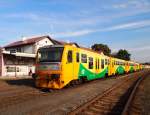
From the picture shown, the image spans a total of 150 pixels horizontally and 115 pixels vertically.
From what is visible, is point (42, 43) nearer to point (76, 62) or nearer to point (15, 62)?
point (15, 62)

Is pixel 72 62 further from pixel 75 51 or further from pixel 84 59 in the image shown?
pixel 84 59

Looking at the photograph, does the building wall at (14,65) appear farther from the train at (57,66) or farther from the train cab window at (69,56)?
the train cab window at (69,56)

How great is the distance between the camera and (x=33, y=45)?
5722 centimetres

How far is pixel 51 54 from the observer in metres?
17.8

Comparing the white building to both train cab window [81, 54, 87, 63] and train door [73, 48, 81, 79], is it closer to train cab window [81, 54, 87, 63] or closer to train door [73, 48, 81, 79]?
train cab window [81, 54, 87, 63]

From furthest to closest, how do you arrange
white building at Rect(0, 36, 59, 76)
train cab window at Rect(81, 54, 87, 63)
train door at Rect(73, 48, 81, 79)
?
white building at Rect(0, 36, 59, 76)
train cab window at Rect(81, 54, 87, 63)
train door at Rect(73, 48, 81, 79)

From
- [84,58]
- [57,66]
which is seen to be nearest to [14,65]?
[84,58]

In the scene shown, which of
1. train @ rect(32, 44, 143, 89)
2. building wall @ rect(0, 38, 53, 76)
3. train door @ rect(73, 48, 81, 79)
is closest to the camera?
train @ rect(32, 44, 143, 89)

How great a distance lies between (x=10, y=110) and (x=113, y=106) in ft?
14.4

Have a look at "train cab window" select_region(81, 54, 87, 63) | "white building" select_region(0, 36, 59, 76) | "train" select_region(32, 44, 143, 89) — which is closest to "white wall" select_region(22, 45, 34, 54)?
"white building" select_region(0, 36, 59, 76)

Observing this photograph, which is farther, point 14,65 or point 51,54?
point 14,65

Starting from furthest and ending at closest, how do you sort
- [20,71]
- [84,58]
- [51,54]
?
[20,71] < [84,58] < [51,54]

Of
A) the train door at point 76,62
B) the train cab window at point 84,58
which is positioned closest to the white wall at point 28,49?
the train cab window at point 84,58

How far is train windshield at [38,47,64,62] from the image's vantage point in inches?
689
